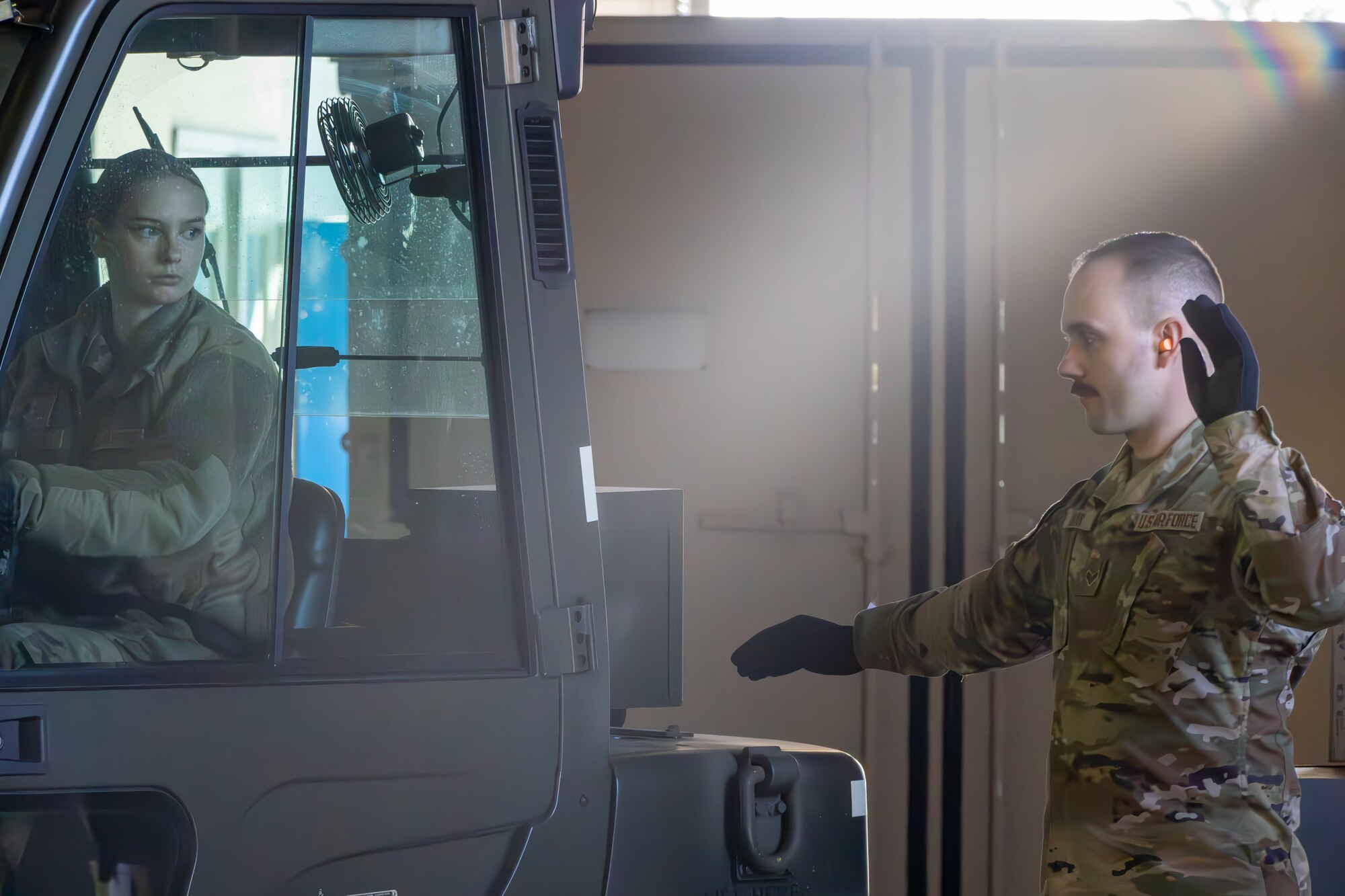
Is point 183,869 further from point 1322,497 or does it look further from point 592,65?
point 592,65

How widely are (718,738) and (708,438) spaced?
4.36 feet

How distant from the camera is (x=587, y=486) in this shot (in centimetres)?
135

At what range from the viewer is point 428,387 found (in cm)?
137

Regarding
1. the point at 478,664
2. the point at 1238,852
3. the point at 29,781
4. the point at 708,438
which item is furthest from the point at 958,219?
the point at 29,781

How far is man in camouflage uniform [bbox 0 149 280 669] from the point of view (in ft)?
3.99

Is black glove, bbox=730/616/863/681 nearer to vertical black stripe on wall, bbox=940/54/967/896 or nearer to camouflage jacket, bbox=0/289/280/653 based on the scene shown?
vertical black stripe on wall, bbox=940/54/967/896

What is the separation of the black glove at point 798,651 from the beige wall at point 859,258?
0.84m

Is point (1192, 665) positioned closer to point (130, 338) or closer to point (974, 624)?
point (974, 624)

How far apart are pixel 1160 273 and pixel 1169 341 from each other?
0.36 ft

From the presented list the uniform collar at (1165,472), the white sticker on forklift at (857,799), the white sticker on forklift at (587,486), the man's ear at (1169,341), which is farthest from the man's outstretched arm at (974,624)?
the white sticker on forklift at (587,486)

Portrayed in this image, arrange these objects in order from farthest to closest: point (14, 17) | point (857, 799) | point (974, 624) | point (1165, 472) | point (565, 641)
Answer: point (974, 624) < point (1165, 472) < point (857, 799) < point (565, 641) < point (14, 17)

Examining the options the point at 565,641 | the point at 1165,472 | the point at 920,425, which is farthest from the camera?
the point at 920,425

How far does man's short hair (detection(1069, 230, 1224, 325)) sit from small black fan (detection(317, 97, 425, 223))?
109cm

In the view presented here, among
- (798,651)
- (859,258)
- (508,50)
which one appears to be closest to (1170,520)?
(798,651)
